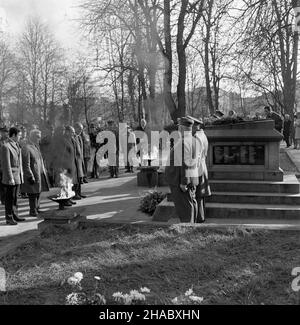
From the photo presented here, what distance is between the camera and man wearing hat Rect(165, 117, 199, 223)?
706cm

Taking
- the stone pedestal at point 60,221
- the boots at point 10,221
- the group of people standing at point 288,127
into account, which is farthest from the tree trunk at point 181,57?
the stone pedestal at point 60,221

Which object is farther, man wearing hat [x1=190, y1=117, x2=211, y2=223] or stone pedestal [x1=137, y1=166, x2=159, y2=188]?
stone pedestal [x1=137, y1=166, x2=159, y2=188]

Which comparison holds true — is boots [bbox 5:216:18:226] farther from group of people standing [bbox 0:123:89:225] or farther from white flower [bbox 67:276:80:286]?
white flower [bbox 67:276:80:286]

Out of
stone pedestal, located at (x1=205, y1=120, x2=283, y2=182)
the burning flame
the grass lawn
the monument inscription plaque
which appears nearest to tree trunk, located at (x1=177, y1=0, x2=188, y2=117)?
stone pedestal, located at (x1=205, y1=120, x2=283, y2=182)

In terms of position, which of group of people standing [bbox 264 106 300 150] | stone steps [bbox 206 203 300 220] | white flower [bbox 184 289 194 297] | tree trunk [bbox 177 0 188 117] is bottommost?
white flower [bbox 184 289 194 297]

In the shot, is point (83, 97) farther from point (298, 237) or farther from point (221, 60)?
point (298, 237)

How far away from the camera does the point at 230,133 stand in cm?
1008

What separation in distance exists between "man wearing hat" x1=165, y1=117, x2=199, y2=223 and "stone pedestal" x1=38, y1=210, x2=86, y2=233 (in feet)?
5.46

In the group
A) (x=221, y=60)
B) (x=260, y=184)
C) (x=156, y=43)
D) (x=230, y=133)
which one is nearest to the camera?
(x=260, y=184)

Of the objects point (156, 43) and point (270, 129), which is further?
point (156, 43)

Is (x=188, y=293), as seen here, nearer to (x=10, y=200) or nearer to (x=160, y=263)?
(x=160, y=263)

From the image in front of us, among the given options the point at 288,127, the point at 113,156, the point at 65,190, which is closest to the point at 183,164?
the point at 65,190
